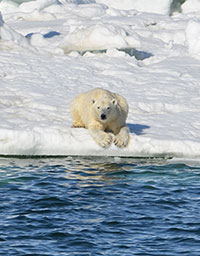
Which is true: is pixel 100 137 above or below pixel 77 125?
below

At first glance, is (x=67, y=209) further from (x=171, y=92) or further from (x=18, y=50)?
(x=18, y=50)

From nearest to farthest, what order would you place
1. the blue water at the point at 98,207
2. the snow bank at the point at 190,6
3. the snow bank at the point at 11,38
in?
the blue water at the point at 98,207 → the snow bank at the point at 11,38 → the snow bank at the point at 190,6

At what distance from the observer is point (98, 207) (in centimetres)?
739

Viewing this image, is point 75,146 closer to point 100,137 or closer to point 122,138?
point 100,137

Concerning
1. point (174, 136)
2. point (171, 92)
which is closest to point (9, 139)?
point (174, 136)

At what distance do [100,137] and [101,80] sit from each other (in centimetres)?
493

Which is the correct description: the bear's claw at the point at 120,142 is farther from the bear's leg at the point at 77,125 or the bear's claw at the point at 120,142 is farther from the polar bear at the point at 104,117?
the bear's leg at the point at 77,125

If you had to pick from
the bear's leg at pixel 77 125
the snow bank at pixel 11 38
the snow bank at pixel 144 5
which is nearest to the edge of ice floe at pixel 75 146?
the bear's leg at pixel 77 125

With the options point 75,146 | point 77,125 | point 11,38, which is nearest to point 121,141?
point 75,146

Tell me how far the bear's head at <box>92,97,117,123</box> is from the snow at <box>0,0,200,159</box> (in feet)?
1.66

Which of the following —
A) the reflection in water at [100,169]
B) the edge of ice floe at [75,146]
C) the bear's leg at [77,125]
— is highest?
the bear's leg at [77,125]

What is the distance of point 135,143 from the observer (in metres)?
10.2

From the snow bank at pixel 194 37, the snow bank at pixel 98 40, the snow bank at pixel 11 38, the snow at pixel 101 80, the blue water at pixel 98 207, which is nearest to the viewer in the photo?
the blue water at pixel 98 207

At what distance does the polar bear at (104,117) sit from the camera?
999 cm
